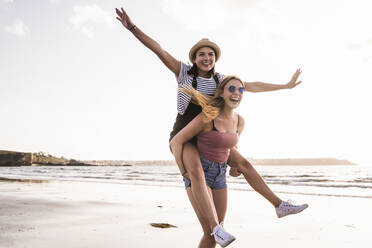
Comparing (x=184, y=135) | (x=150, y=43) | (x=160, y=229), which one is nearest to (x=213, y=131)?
(x=184, y=135)

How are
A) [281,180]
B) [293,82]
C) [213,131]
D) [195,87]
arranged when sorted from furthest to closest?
1. [281,180]
2. [293,82]
3. [195,87]
4. [213,131]

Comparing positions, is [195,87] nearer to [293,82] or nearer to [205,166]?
[205,166]

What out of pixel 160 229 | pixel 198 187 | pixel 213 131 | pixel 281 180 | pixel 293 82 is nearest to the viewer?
pixel 198 187

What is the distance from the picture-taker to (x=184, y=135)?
271 cm

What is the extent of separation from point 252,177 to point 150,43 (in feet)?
4.93

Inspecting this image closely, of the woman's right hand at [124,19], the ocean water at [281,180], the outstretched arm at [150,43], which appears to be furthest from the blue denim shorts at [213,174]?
the ocean water at [281,180]

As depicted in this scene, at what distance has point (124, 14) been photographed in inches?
117

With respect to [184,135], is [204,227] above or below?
below

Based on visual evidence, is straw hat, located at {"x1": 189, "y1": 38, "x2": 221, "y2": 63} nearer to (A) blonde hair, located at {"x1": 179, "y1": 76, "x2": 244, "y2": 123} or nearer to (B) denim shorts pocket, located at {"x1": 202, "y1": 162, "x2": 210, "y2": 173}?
(A) blonde hair, located at {"x1": 179, "y1": 76, "x2": 244, "y2": 123}

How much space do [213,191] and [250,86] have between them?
1097 mm

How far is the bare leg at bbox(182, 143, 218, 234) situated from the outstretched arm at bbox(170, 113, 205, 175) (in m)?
0.05

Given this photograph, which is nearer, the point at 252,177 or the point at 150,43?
the point at 150,43

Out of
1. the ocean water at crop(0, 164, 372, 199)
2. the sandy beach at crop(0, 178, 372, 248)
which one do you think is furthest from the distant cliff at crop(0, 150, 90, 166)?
the sandy beach at crop(0, 178, 372, 248)

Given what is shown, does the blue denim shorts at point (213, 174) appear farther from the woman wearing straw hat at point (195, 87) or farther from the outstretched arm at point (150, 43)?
the outstretched arm at point (150, 43)
